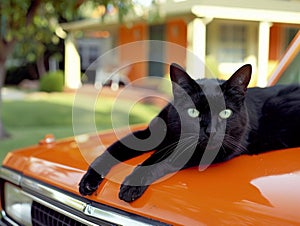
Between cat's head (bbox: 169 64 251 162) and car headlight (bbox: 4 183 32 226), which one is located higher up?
cat's head (bbox: 169 64 251 162)

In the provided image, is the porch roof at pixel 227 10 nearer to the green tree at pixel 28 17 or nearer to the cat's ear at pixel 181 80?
the green tree at pixel 28 17

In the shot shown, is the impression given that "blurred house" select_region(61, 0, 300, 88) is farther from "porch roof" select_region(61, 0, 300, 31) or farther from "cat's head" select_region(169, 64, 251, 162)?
"cat's head" select_region(169, 64, 251, 162)

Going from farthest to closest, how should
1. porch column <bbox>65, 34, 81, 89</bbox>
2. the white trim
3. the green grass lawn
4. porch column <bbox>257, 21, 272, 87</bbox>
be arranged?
porch column <bbox>65, 34, 81, 89</bbox> < porch column <bbox>257, 21, 272, 87</bbox> < the white trim < the green grass lawn

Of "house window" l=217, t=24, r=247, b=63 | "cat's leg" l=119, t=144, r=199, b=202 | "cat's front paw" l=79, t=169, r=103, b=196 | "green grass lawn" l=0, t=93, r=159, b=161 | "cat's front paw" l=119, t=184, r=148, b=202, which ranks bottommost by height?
"green grass lawn" l=0, t=93, r=159, b=161

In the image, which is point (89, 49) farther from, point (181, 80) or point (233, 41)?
point (181, 80)

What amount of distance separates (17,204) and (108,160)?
609mm

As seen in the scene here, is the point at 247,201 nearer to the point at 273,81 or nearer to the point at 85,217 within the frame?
the point at 85,217

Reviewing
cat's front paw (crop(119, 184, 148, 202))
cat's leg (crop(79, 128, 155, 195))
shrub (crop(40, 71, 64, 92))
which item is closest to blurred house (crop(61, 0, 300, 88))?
shrub (crop(40, 71, 64, 92))

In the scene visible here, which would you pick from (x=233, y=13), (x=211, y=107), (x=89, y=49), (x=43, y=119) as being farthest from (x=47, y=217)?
(x=89, y=49)

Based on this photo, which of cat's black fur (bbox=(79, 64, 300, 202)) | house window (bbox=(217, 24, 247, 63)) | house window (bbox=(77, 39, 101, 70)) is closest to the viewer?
cat's black fur (bbox=(79, 64, 300, 202))

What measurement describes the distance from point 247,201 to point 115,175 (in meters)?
0.65

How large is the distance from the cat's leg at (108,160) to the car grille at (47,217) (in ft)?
0.57

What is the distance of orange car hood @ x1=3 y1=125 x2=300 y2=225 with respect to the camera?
137 cm

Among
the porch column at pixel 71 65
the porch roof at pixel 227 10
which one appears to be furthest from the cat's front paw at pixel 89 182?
the porch column at pixel 71 65
